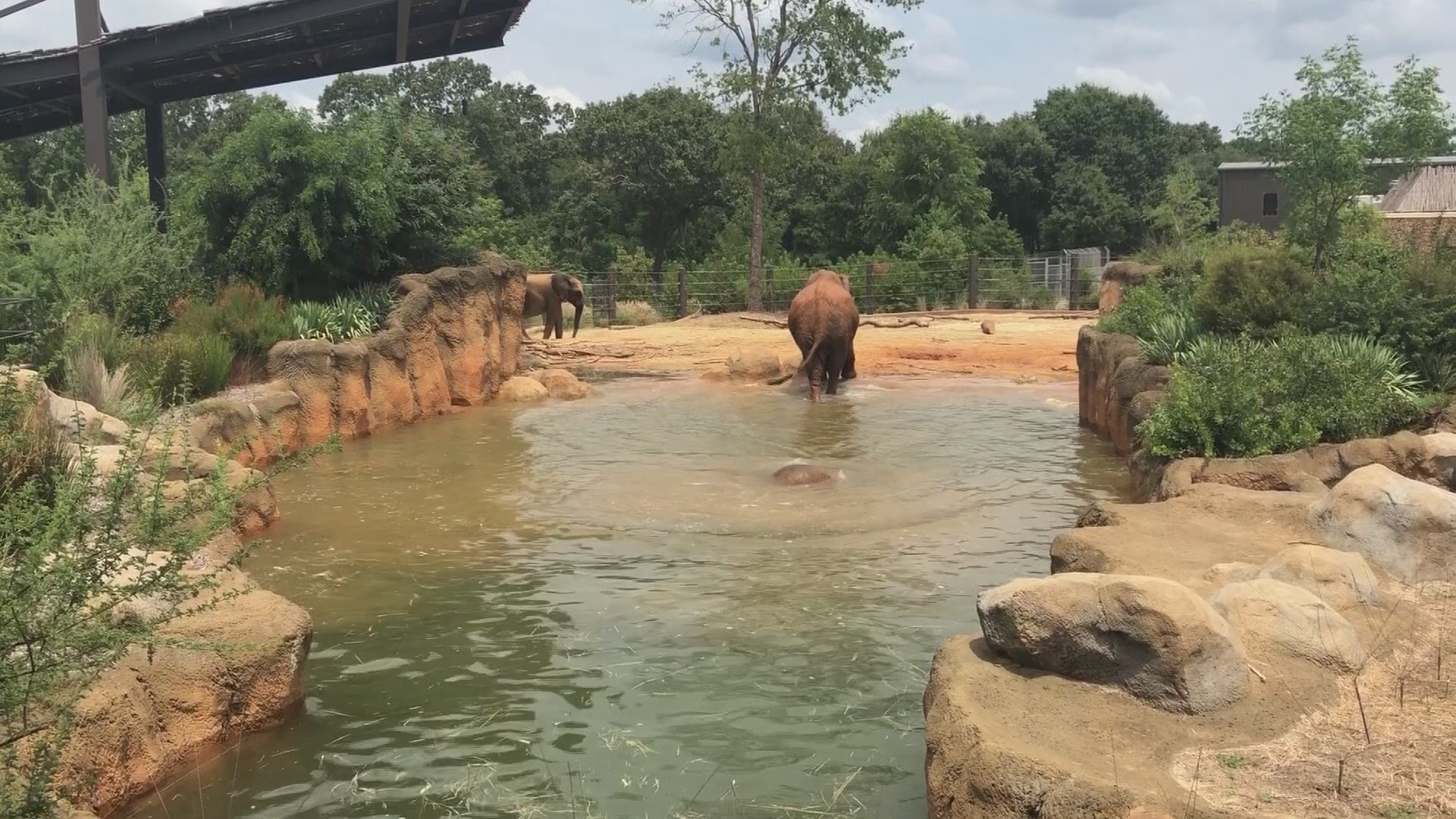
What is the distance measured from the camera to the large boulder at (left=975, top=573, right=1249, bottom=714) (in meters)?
3.90

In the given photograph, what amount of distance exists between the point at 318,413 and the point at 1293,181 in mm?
11113

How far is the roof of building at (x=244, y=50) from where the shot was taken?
1469 cm

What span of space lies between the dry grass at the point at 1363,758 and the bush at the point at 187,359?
9.33 meters

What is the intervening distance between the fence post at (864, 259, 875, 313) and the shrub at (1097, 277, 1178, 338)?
13.0m

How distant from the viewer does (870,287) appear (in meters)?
27.2

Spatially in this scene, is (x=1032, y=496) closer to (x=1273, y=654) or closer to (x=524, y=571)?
(x=524, y=571)

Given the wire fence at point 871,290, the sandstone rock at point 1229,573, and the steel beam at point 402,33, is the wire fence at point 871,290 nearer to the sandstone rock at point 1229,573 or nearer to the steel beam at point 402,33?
the steel beam at point 402,33

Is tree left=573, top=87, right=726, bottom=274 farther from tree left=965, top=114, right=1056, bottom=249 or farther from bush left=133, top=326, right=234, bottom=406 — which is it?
bush left=133, top=326, right=234, bottom=406

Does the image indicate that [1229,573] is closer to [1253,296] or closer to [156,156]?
[1253,296]

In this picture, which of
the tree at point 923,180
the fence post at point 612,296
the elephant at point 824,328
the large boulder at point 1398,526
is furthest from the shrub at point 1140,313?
the tree at point 923,180

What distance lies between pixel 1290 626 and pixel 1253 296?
269 inches

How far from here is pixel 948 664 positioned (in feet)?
13.9

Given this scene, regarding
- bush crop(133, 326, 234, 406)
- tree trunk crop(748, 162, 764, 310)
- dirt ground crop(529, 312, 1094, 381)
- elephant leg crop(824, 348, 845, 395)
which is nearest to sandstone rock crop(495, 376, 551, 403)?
dirt ground crop(529, 312, 1094, 381)

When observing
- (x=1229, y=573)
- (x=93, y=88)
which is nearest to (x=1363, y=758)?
(x=1229, y=573)
